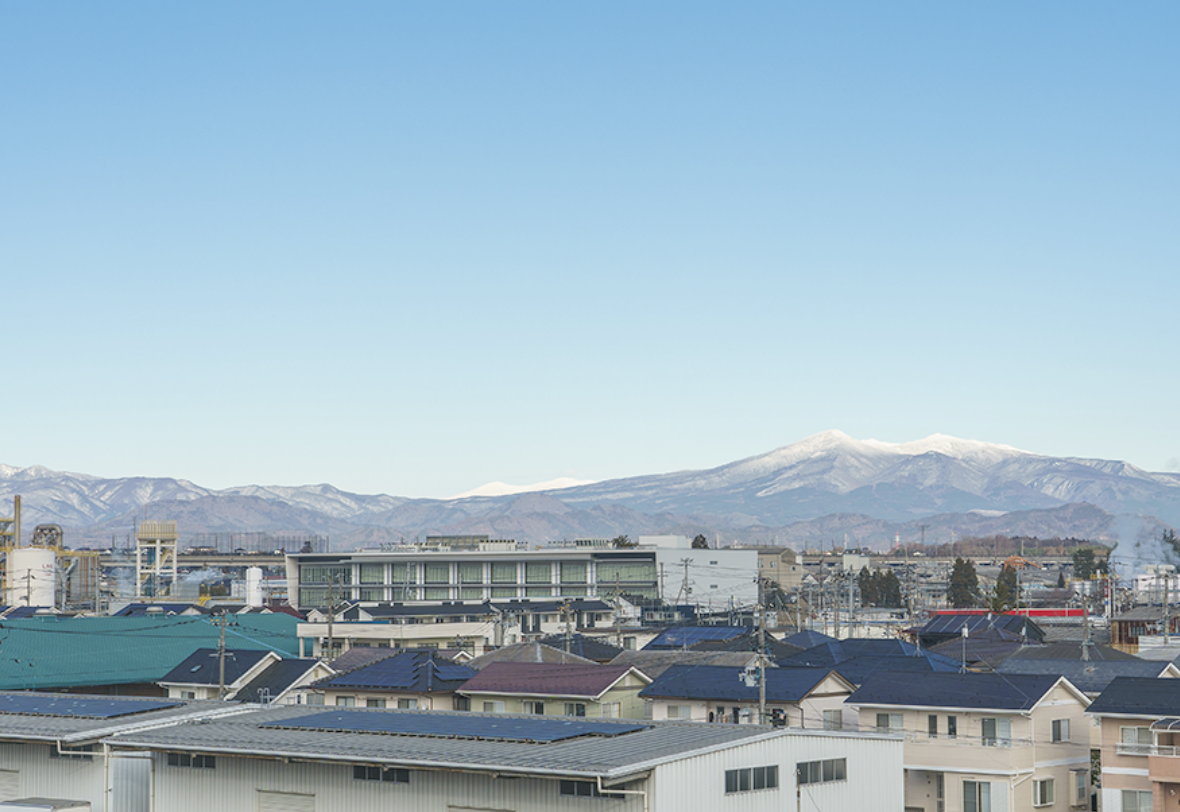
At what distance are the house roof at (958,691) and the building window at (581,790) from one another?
1474 centimetres

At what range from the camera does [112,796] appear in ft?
103

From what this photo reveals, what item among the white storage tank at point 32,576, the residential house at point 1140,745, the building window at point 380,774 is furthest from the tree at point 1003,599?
the building window at point 380,774

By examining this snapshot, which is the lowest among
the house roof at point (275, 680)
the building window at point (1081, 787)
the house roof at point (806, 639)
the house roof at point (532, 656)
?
the building window at point (1081, 787)

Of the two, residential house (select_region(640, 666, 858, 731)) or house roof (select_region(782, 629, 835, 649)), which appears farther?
house roof (select_region(782, 629, 835, 649))

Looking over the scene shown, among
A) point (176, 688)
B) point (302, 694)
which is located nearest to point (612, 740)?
point (302, 694)

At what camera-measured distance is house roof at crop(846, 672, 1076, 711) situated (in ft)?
119

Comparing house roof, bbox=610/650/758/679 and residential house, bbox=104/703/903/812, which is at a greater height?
residential house, bbox=104/703/903/812

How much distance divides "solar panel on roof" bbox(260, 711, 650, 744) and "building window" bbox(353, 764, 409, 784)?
1.79 m

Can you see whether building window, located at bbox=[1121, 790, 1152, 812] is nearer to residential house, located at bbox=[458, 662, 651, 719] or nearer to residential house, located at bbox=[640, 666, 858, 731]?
residential house, located at bbox=[640, 666, 858, 731]

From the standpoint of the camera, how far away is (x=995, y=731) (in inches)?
1425

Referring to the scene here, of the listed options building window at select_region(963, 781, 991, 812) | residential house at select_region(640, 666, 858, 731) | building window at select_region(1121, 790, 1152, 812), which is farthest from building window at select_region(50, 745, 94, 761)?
building window at select_region(1121, 790, 1152, 812)

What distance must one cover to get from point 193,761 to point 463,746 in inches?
253

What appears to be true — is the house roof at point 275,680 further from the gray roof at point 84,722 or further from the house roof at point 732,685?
the house roof at point 732,685

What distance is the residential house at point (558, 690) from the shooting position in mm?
44562
